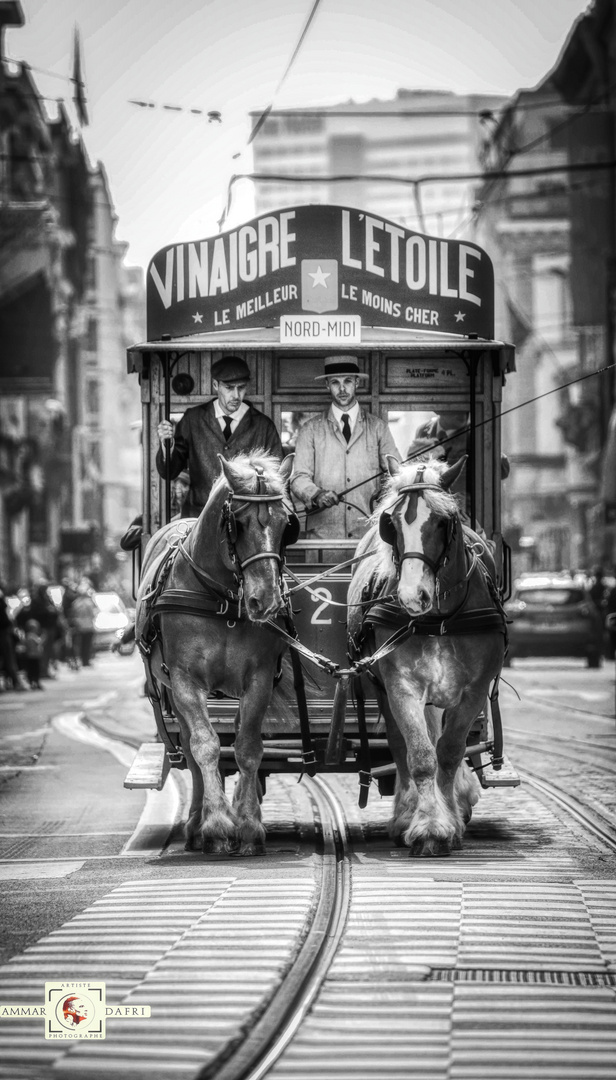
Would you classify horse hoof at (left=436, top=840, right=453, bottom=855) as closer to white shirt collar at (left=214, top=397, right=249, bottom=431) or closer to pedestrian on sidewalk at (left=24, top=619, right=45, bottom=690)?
white shirt collar at (left=214, top=397, right=249, bottom=431)

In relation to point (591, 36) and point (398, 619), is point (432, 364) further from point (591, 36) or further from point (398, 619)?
point (591, 36)

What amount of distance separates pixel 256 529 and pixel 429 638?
3.67 feet

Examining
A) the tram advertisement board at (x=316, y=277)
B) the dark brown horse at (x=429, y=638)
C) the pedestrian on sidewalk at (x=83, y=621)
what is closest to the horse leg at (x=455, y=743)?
the dark brown horse at (x=429, y=638)

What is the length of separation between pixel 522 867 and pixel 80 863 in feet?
8.09

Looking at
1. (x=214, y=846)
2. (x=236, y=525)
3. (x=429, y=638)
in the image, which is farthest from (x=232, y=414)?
(x=214, y=846)

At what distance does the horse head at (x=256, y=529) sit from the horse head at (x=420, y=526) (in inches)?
22.1

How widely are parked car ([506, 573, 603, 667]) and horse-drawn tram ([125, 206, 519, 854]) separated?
21.5 metres

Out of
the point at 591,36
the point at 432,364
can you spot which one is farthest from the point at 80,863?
the point at 591,36

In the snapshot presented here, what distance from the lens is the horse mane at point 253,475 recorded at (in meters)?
9.03

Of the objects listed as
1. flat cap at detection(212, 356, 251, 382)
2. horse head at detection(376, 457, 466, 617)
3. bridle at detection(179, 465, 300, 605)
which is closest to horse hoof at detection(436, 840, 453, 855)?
horse head at detection(376, 457, 466, 617)

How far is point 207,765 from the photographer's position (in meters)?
9.09

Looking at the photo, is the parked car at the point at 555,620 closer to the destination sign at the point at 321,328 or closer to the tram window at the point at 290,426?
the tram window at the point at 290,426

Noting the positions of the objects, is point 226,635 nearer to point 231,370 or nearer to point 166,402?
point 231,370

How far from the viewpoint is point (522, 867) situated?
853 cm
